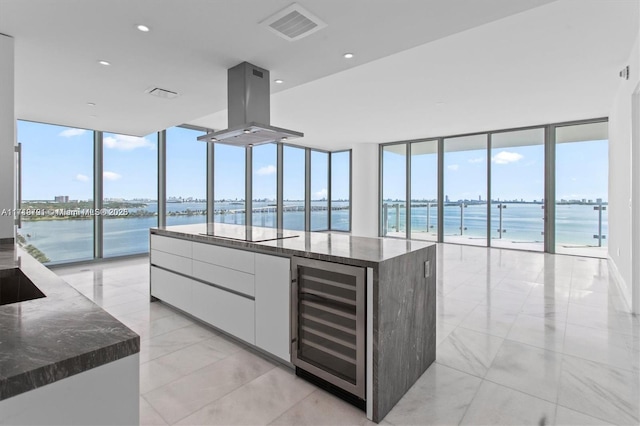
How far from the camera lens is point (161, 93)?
4.15m

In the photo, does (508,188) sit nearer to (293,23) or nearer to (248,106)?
(248,106)

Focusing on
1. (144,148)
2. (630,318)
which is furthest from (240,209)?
(630,318)

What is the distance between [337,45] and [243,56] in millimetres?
910

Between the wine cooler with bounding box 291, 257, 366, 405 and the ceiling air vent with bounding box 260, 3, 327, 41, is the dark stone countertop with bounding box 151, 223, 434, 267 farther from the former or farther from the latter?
the ceiling air vent with bounding box 260, 3, 327, 41

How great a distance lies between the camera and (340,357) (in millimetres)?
2084

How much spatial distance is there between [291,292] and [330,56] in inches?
88.5

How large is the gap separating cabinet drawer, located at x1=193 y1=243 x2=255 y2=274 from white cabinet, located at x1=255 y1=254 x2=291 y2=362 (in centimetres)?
12

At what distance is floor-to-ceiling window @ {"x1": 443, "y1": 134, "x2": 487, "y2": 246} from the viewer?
328 inches

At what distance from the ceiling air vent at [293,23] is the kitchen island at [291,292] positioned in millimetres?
1687

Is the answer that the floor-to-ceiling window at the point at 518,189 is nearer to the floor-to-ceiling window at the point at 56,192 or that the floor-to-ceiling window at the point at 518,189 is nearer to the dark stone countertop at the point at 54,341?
the dark stone countertop at the point at 54,341

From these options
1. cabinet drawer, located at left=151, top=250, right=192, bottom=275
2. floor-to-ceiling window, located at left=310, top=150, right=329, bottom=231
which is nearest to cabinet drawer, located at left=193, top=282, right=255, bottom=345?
cabinet drawer, located at left=151, top=250, right=192, bottom=275

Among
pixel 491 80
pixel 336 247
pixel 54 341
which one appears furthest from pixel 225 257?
pixel 491 80

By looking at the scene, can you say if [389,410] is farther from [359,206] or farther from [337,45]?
[359,206]

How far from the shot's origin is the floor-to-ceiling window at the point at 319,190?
1092 cm
